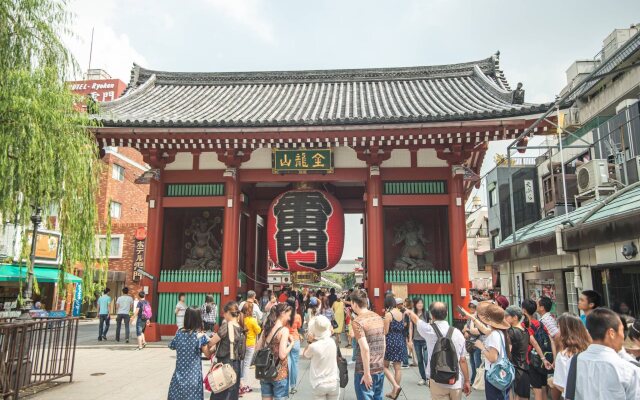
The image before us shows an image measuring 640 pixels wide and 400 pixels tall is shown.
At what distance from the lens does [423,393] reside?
7.27 metres

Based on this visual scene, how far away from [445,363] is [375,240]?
317 inches

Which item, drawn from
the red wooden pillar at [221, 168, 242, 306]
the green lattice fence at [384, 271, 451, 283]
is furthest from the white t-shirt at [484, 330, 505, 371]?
the red wooden pillar at [221, 168, 242, 306]

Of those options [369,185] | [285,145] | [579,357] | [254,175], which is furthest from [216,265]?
[579,357]

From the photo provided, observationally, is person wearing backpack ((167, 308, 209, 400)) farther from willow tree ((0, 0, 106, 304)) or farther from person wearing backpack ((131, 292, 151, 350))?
person wearing backpack ((131, 292, 151, 350))

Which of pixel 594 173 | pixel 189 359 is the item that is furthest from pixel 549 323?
pixel 594 173

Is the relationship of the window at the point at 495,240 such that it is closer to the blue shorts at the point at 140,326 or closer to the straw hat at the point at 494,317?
the blue shorts at the point at 140,326

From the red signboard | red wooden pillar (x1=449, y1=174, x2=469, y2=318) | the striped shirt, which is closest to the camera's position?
the striped shirt

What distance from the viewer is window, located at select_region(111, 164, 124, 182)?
1170 inches

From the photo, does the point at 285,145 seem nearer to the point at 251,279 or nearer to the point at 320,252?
the point at 320,252

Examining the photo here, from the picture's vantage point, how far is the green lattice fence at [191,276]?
1306 cm

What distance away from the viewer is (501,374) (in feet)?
15.1

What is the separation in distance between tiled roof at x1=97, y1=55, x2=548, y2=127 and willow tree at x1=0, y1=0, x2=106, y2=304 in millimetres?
4667

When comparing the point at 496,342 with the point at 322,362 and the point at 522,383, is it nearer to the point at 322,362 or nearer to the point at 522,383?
the point at 522,383

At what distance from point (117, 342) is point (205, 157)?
249 inches
